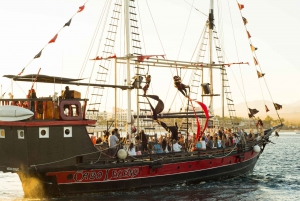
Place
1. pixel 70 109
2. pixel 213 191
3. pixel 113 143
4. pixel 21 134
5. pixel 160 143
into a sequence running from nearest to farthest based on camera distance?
pixel 21 134
pixel 70 109
pixel 113 143
pixel 213 191
pixel 160 143

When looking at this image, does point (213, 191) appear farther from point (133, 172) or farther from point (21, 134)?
point (21, 134)

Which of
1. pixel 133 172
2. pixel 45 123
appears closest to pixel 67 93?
pixel 45 123

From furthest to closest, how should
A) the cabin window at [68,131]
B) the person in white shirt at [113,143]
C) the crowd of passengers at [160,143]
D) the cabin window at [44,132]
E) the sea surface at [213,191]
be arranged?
the crowd of passengers at [160,143] → the sea surface at [213,191] → the person in white shirt at [113,143] → the cabin window at [68,131] → the cabin window at [44,132]

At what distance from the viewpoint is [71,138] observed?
22062 millimetres

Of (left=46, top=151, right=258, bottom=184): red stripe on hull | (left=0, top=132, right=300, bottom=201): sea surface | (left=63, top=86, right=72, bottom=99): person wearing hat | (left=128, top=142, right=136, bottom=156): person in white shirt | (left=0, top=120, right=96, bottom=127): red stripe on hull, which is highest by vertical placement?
(left=63, top=86, right=72, bottom=99): person wearing hat

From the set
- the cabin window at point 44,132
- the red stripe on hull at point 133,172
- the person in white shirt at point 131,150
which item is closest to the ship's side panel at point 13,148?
the cabin window at point 44,132

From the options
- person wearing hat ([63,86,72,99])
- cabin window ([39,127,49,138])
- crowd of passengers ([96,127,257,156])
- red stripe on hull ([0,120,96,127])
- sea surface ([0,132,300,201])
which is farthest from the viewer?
crowd of passengers ([96,127,257,156])

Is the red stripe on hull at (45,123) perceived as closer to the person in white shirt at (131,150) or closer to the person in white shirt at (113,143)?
the person in white shirt at (113,143)

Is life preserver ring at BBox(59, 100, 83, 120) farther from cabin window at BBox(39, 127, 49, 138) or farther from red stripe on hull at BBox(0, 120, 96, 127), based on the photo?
cabin window at BBox(39, 127, 49, 138)

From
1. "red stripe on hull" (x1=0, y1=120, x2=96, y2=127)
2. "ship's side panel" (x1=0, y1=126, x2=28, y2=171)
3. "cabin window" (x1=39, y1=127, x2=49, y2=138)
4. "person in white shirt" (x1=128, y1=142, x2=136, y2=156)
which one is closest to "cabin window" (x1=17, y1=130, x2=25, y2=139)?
"ship's side panel" (x1=0, y1=126, x2=28, y2=171)

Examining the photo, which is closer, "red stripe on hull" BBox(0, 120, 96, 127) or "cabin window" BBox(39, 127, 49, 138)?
"red stripe on hull" BBox(0, 120, 96, 127)

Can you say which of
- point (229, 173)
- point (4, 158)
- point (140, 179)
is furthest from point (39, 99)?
point (229, 173)

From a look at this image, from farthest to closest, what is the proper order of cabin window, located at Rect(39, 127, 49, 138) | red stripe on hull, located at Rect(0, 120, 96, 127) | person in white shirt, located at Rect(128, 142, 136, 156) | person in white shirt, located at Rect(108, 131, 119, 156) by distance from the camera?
person in white shirt, located at Rect(128, 142, 136, 156), person in white shirt, located at Rect(108, 131, 119, 156), cabin window, located at Rect(39, 127, 49, 138), red stripe on hull, located at Rect(0, 120, 96, 127)

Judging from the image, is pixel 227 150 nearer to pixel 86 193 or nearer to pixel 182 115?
pixel 182 115
